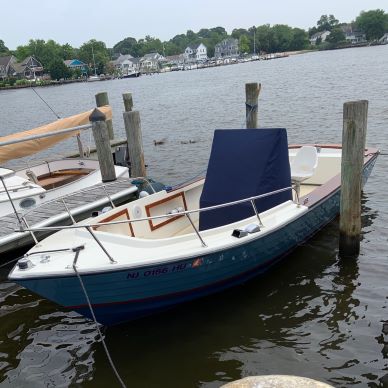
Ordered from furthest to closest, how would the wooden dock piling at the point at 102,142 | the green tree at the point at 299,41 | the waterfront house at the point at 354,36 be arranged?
1. the green tree at the point at 299,41
2. the waterfront house at the point at 354,36
3. the wooden dock piling at the point at 102,142

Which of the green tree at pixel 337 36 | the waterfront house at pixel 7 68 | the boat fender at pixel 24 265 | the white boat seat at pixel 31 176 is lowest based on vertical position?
the green tree at pixel 337 36

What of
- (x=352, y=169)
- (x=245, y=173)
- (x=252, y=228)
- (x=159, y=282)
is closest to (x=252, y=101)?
(x=245, y=173)

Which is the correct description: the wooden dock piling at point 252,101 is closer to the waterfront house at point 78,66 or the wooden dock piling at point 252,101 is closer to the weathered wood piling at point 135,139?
the weathered wood piling at point 135,139

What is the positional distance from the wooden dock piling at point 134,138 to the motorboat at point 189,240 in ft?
9.04

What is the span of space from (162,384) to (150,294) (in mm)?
1147

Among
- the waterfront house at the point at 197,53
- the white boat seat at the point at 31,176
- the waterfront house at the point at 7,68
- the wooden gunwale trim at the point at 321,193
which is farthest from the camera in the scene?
the waterfront house at the point at 197,53

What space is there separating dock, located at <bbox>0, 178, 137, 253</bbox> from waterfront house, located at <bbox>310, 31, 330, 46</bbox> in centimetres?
14622

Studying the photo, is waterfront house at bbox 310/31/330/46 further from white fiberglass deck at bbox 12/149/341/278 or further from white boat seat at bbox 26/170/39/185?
white fiberglass deck at bbox 12/149/341/278

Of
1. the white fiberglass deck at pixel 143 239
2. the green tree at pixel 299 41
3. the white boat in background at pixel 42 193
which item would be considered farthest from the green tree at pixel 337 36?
the white fiberglass deck at pixel 143 239

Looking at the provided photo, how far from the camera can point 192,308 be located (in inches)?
265

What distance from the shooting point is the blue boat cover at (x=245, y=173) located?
744 cm

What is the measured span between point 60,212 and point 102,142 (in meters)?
2.10

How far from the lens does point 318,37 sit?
14488 cm

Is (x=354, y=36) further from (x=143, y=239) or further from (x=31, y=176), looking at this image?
(x=143, y=239)
